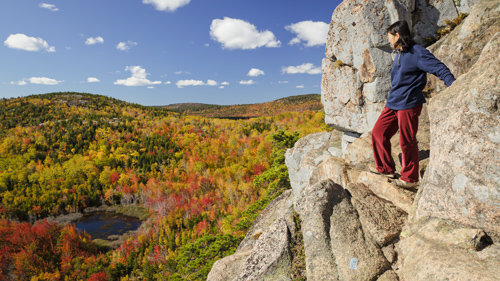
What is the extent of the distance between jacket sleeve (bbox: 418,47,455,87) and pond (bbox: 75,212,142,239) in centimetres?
6790

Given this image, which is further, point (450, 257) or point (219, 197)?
point (219, 197)

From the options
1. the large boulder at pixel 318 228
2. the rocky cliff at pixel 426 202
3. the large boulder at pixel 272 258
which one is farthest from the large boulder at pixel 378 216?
the large boulder at pixel 272 258

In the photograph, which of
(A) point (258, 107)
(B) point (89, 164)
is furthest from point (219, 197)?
(A) point (258, 107)

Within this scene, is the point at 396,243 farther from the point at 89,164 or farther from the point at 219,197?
the point at 89,164

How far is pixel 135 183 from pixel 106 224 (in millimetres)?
17078

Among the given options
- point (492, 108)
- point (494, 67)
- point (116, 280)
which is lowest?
point (116, 280)

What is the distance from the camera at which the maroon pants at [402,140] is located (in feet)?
14.7

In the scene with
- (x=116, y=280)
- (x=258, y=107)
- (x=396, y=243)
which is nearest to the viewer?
(x=396, y=243)

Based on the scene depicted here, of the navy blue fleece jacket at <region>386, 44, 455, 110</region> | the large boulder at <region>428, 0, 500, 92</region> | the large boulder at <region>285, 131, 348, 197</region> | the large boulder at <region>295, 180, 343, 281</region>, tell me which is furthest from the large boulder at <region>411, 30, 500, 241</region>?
the large boulder at <region>285, 131, 348, 197</region>

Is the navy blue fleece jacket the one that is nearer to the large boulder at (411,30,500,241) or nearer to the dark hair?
the dark hair

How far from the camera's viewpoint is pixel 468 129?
10.4 feet

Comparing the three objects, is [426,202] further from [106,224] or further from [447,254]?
[106,224]

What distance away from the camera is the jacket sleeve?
12.4 feet

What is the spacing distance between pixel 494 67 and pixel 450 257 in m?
2.38
